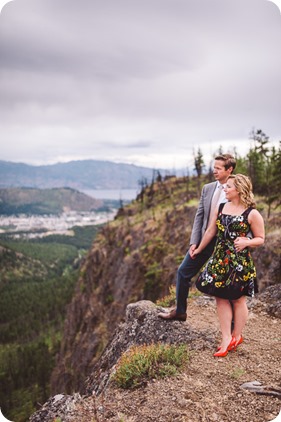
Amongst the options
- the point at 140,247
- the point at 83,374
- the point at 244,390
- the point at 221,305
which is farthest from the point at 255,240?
the point at 83,374

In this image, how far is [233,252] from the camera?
5398mm

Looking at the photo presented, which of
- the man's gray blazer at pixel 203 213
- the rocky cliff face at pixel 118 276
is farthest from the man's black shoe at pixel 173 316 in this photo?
the rocky cliff face at pixel 118 276

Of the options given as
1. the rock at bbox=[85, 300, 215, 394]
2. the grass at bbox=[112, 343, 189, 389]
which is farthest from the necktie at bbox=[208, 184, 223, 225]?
the rock at bbox=[85, 300, 215, 394]

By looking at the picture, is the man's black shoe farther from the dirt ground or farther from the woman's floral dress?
the woman's floral dress

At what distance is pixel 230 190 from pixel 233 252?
0.99 metres

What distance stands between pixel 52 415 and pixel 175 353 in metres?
2.00

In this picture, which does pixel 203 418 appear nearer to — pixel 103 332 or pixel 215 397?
pixel 215 397

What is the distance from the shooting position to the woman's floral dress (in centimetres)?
532

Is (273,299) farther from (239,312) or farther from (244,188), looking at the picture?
(244,188)

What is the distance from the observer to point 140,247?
136 feet

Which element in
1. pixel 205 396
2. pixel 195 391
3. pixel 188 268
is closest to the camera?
pixel 205 396

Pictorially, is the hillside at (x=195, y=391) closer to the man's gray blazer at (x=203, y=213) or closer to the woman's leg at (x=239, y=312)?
the woman's leg at (x=239, y=312)

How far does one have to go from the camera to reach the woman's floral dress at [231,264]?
5316 mm

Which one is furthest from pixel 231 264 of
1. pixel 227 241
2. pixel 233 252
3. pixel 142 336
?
pixel 142 336
